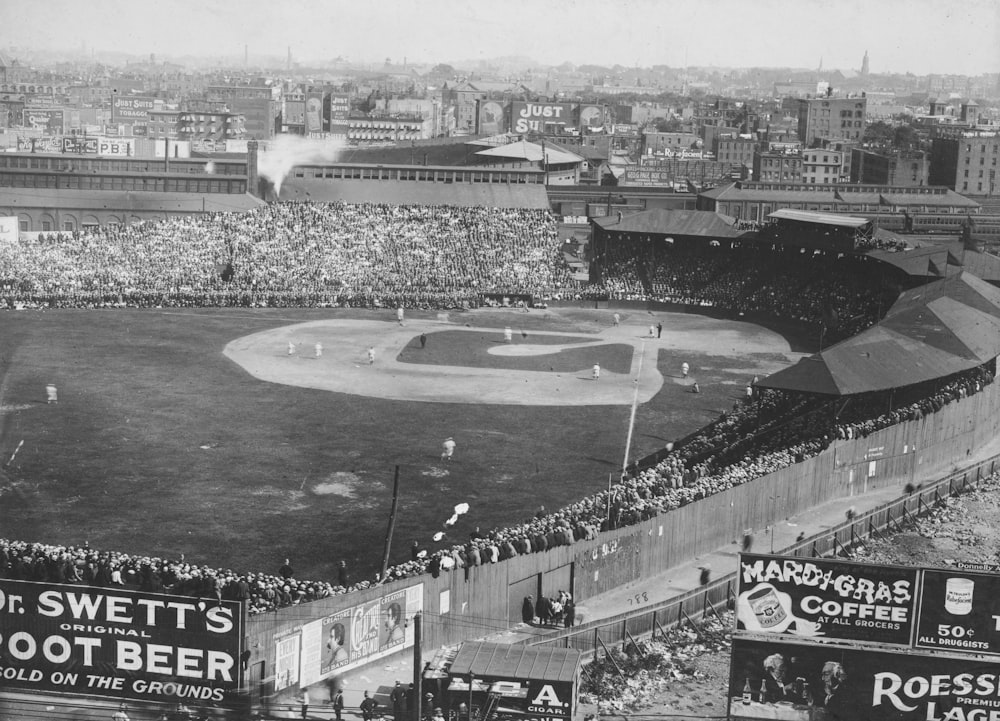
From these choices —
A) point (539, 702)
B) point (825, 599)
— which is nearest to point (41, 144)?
point (539, 702)

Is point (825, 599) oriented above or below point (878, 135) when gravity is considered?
below

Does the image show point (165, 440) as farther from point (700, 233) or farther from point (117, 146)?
point (117, 146)

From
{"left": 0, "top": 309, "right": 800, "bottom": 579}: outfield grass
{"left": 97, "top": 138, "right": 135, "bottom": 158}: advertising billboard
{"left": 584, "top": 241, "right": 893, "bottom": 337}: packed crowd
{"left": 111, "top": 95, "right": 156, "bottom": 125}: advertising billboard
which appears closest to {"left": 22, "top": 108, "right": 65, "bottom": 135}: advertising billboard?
{"left": 111, "top": 95, "right": 156, "bottom": 125}: advertising billboard

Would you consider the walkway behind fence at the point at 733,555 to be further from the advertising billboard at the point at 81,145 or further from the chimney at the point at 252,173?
the advertising billboard at the point at 81,145

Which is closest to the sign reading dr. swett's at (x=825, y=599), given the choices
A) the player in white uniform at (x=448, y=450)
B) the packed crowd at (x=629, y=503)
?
the packed crowd at (x=629, y=503)

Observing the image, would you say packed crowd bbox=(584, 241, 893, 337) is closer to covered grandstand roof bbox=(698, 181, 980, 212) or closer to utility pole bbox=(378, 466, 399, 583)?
covered grandstand roof bbox=(698, 181, 980, 212)

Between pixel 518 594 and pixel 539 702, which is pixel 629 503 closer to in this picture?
pixel 518 594

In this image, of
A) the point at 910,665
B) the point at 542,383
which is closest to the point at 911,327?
the point at 542,383
